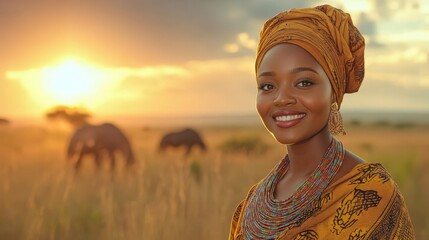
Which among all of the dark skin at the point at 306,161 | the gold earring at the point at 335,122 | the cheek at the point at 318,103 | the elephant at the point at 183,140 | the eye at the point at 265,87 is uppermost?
the eye at the point at 265,87

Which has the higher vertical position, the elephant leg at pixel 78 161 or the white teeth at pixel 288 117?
the white teeth at pixel 288 117

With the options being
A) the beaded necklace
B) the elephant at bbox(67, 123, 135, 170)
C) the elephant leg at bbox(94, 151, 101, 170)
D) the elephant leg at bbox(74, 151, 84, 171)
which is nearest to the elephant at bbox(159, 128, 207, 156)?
the elephant at bbox(67, 123, 135, 170)

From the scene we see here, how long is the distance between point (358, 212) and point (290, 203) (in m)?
0.30

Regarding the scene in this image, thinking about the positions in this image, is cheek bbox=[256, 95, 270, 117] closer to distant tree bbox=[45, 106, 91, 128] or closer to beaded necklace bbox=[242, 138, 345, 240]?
beaded necklace bbox=[242, 138, 345, 240]

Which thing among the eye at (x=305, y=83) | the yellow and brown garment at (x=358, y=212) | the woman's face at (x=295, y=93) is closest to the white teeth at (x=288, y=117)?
the woman's face at (x=295, y=93)

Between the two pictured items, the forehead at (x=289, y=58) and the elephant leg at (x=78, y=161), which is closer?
the forehead at (x=289, y=58)

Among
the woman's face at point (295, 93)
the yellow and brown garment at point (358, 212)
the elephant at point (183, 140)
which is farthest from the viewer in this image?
the elephant at point (183, 140)

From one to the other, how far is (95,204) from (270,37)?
499 centimetres

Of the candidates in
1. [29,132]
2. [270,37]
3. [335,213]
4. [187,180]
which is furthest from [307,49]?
[29,132]

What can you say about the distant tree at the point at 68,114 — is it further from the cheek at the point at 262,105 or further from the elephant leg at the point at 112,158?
the cheek at the point at 262,105

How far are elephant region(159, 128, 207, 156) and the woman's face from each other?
11918 mm

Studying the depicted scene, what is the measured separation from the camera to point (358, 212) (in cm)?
209

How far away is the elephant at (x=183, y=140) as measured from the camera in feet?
46.7

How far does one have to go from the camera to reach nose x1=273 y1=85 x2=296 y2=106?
219 cm
